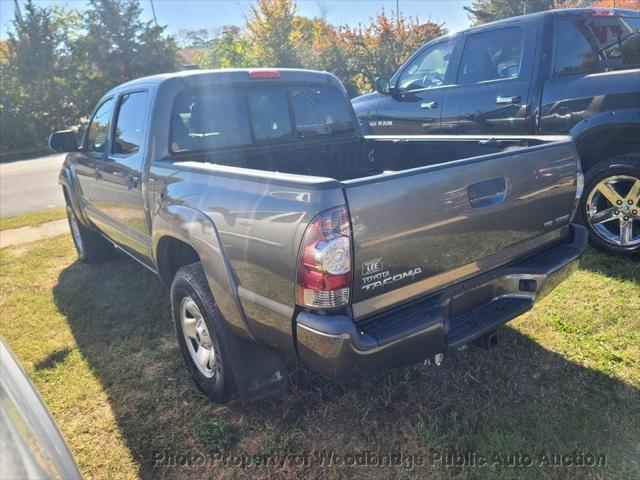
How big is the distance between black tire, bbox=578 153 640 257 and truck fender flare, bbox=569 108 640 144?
0.27m

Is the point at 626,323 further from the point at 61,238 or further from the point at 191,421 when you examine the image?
the point at 61,238

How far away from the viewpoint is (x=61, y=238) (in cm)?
687

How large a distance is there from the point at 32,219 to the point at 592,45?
818cm

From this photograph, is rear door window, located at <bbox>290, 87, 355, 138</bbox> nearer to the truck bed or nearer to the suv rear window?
the suv rear window

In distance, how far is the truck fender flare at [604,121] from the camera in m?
3.88

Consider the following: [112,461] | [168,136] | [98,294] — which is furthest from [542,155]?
[98,294]

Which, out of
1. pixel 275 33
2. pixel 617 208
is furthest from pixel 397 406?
pixel 275 33

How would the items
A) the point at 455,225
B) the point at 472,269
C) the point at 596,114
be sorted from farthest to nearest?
the point at 596,114
the point at 472,269
the point at 455,225

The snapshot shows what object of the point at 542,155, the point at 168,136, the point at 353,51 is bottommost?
the point at 542,155

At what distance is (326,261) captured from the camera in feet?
6.38

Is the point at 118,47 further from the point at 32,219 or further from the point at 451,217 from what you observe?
the point at 451,217

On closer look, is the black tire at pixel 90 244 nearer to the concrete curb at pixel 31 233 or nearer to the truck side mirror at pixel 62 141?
the truck side mirror at pixel 62 141

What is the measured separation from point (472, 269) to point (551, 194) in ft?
2.26

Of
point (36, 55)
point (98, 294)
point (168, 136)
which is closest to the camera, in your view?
point (168, 136)
